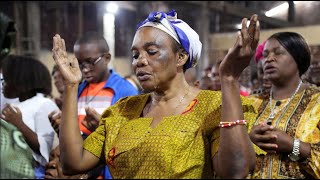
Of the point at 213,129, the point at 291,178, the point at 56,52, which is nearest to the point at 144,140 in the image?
the point at 213,129

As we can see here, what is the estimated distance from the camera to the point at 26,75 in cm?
317

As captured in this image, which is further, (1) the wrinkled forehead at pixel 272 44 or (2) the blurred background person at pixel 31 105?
(2) the blurred background person at pixel 31 105

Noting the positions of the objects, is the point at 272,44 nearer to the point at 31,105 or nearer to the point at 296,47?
the point at 296,47

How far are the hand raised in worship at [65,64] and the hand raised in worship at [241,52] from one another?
2.17ft

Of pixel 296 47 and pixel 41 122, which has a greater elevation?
pixel 296 47

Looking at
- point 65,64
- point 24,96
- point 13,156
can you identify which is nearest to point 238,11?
point 24,96

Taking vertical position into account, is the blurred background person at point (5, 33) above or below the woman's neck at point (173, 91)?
above

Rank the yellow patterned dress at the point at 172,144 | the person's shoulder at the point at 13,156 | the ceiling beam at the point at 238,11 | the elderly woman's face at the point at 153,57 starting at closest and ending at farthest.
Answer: the person's shoulder at the point at 13,156, the yellow patterned dress at the point at 172,144, the elderly woman's face at the point at 153,57, the ceiling beam at the point at 238,11

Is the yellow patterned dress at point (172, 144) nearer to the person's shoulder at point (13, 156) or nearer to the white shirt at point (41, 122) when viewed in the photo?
the person's shoulder at point (13, 156)

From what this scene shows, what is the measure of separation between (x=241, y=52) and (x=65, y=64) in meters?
0.80

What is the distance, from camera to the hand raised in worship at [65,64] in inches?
70.7

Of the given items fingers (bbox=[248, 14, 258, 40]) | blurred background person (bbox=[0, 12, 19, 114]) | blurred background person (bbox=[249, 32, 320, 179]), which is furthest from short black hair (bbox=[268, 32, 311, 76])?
blurred background person (bbox=[0, 12, 19, 114])

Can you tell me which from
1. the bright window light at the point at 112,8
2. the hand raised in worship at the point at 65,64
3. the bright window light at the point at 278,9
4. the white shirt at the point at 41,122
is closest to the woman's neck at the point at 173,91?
the hand raised in worship at the point at 65,64

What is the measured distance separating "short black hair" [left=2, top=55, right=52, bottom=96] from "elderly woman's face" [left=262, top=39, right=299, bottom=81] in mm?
1593
